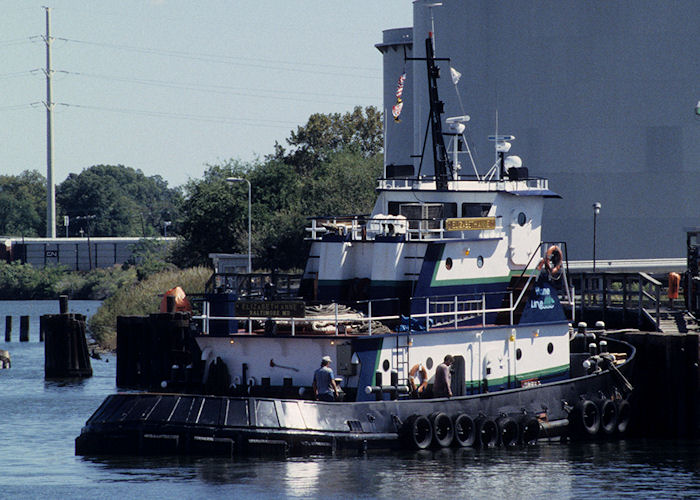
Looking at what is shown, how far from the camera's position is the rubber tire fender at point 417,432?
26.0m

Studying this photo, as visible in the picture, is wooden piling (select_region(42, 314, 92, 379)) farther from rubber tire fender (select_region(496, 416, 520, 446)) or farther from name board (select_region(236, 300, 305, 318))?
rubber tire fender (select_region(496, 416, 520, 446))

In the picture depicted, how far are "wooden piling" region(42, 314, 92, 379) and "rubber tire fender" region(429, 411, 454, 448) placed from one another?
22254 mm

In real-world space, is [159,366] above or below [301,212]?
below

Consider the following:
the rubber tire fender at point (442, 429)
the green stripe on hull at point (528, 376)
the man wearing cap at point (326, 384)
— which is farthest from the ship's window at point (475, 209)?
the man wearing cap at point (326, 384)

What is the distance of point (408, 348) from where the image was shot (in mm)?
26531

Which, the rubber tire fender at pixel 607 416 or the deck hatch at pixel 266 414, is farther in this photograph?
the rubber tire fender at pixel 607 416

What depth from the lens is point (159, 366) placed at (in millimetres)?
43062

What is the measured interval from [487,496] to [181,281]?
41.3 meters

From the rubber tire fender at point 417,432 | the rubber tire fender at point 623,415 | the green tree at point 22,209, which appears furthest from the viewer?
the green tree at point 22,209

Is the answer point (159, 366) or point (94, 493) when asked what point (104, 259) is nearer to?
point (159, 366)

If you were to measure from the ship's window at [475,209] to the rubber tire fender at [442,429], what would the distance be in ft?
17.0

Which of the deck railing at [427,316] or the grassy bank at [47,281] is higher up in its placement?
the grassy bank at [47,281]

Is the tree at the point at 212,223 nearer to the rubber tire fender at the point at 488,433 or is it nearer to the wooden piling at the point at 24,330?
the wooden piling at the point at 24,330

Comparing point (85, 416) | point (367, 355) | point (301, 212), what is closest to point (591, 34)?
point (301, 212)
